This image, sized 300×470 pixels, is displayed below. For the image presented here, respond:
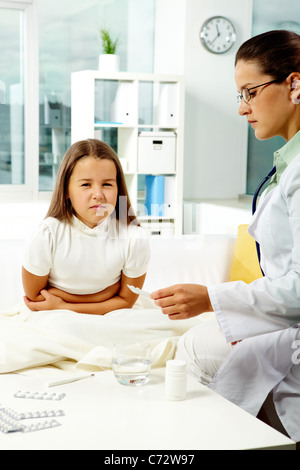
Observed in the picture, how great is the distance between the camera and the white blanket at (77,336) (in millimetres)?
1358

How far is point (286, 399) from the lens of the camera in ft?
4.35

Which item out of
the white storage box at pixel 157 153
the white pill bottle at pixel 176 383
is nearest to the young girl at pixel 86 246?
the white pill bottle at pixel 176 383

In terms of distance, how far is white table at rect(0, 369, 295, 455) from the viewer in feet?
3.06

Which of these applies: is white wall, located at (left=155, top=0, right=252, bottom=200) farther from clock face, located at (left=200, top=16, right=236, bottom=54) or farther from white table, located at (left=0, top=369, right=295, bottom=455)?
white table, located at (left=0, top=369, right=295, bottom=455)

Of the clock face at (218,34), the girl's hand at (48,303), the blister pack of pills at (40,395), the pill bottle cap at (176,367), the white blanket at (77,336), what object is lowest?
the white blanket at (77,336)

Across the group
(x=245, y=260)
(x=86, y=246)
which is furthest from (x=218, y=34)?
(x=86, y=246)

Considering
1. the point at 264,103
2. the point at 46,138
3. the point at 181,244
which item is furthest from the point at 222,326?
the point at 46,138

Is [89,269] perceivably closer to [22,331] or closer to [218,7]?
[22,331]

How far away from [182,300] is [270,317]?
0.59ft

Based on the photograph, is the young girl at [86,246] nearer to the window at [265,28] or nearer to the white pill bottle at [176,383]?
the white pill bottle at [176,383]

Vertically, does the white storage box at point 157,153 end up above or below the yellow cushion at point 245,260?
above

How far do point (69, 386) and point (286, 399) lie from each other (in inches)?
18.9

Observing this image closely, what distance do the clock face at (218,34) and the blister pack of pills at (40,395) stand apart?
3214 mm

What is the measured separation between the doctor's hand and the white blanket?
22 centimetres
